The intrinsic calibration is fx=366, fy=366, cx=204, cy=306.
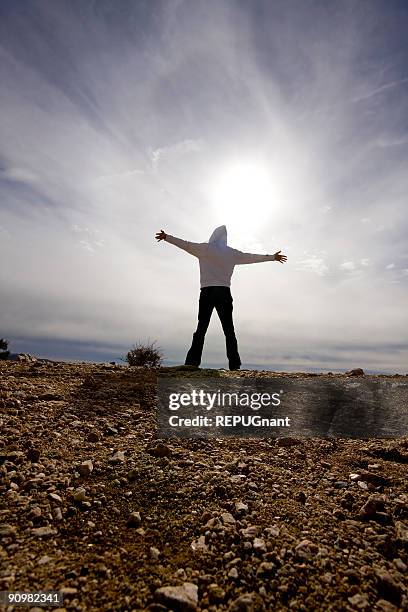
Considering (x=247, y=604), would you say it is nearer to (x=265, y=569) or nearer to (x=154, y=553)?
(x=265, y=569)

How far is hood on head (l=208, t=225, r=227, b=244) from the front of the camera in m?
8.92

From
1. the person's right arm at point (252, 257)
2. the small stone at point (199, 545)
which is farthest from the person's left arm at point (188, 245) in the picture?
the small stone at point (199, 545)

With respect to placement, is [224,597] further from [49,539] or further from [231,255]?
[231,255]

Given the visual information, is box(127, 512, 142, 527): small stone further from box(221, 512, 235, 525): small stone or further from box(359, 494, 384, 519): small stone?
box(359, 494, 384, 519): small stone

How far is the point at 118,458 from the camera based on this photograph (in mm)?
3047

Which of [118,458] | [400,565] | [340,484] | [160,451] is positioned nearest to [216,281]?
[160,451]

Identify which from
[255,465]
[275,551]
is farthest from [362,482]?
[275,551]

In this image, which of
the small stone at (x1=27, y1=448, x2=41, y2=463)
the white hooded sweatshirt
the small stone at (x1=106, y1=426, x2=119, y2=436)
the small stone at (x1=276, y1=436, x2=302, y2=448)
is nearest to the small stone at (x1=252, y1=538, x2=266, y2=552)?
the small stone at (x1=276, y1=436, x2=302, y2=448)

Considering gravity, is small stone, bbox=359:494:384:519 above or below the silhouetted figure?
below

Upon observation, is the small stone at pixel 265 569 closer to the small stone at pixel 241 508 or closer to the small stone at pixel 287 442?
the small stone at pixel 241 508

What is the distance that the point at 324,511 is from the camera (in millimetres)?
2514

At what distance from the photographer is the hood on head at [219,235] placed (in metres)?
8.92

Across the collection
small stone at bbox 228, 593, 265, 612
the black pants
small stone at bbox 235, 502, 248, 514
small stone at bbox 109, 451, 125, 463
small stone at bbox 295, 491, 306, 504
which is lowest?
small stone at bbox 228, 593, 265, 612

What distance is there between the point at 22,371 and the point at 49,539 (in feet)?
13.9
